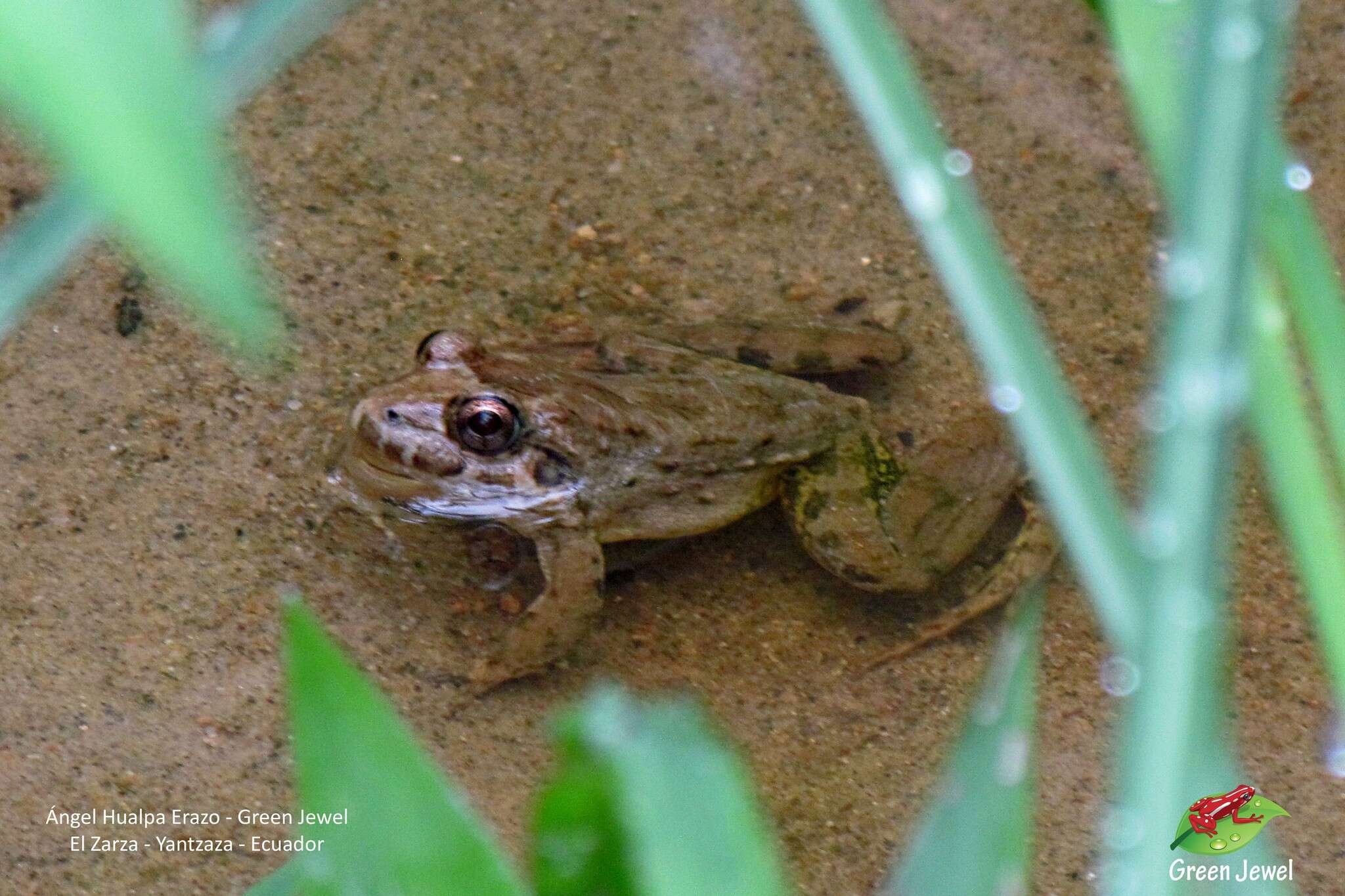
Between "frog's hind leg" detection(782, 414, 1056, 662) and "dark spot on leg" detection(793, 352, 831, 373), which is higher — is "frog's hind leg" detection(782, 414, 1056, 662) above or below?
below

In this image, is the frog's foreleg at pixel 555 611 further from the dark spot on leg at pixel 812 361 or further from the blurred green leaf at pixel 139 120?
the blurred green leaf at pixel 139 120

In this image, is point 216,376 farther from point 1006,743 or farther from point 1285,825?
point 1285,825

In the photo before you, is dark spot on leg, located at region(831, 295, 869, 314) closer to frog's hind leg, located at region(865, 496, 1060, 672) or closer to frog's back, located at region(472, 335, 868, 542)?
frog's back, located at region(472, 335, 868, 542)

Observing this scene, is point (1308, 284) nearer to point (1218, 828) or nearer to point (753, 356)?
point (1218, 828)

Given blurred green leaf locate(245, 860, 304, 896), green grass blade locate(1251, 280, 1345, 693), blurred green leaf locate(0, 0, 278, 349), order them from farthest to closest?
1. blurred green leaf locate(245, 860, 304, 896)
2. green grass blade locate(1251, 280, 1345, 693)
3. blurred green leaf locate(0, 0, 278, 349)

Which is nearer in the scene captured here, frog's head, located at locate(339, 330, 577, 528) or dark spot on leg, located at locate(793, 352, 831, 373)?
frog's head, located at locate(339, 330, 577, 528)

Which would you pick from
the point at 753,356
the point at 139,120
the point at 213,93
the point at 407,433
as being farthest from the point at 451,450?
the point at 139,120

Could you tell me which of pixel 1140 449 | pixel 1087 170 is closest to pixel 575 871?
pixel 1140 449

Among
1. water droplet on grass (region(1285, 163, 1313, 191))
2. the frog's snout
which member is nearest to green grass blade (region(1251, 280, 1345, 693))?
water droplet on grass (region(1285, 163, 1313, 191))
